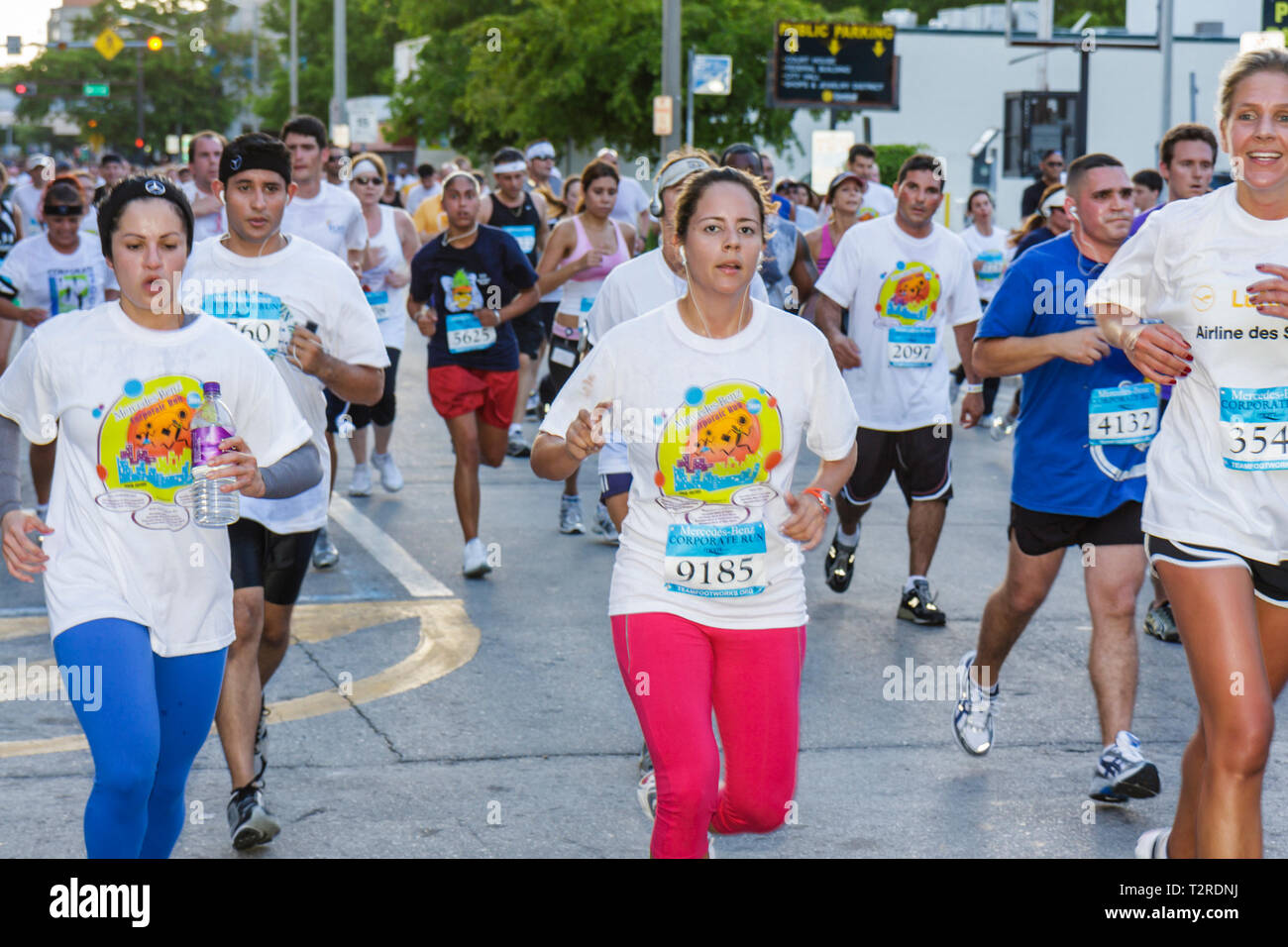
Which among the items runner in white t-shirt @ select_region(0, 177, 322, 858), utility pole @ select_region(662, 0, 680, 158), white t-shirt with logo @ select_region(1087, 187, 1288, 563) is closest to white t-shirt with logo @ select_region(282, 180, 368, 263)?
runner in white t-shirt @ select_region(0, 177, 322, 858)

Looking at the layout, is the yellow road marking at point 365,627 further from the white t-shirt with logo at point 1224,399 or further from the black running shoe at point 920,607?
the white t-shirt with logo at point 1224,399

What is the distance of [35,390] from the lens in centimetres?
412

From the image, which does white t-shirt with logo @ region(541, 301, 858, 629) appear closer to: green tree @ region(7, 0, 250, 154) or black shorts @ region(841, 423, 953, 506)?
black shorts @ region(841, 423, 953, 506)

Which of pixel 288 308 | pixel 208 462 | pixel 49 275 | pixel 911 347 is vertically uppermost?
pixel 49 275

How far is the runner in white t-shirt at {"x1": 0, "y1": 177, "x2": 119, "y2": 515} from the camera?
411 inches

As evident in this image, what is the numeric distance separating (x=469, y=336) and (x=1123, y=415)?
14.4ft

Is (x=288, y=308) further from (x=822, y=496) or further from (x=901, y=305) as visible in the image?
(x=901, y=305)

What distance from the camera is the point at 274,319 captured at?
5.34 m

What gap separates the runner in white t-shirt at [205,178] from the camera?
34.5 ft

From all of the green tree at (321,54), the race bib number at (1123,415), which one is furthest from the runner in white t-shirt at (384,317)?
the green tree at (321,54)

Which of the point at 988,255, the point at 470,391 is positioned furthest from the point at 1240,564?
the point at 988,255

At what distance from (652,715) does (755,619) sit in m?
0.34

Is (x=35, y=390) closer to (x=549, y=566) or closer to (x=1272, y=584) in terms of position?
(x=1272, y=584)
